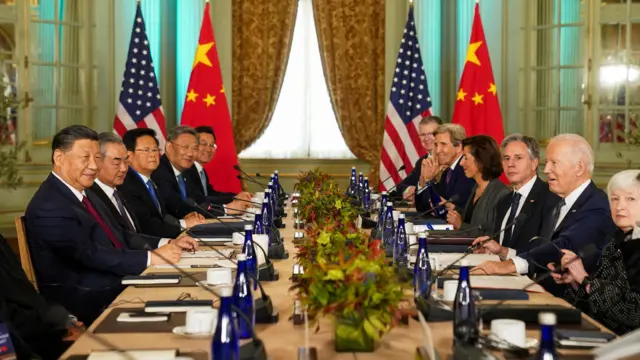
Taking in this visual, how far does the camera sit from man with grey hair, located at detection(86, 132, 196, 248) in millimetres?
4367

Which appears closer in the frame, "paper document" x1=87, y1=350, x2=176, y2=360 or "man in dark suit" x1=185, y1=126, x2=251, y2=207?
"paper document" x1=87, y1=350, x2=176, y2=360

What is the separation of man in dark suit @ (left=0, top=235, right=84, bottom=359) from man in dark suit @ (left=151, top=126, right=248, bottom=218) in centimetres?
303

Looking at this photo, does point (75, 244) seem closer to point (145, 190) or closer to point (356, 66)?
point (145, 190)

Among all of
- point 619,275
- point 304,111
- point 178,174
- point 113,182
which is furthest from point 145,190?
point 304,111

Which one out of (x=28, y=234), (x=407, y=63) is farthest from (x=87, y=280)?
(x=407, y=63)

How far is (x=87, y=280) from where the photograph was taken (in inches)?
146

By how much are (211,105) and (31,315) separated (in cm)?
549

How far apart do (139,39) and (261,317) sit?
5.95m

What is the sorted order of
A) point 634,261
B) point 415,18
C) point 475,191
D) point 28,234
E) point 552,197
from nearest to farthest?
point 634,261, point 28,234, point 552,197, point 475,191, point 415,18

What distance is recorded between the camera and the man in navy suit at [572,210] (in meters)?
3.69

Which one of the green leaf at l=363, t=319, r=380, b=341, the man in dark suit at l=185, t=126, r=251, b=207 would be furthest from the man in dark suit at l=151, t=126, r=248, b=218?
the green leaf at l=363, t=319, r=380, b=341

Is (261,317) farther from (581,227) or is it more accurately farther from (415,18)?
(415,18)

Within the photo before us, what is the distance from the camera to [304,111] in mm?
9266

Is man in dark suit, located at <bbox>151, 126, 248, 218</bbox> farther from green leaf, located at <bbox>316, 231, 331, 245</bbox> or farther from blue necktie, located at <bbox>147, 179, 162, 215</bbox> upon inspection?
green leaf, located at <bbox>316, 231, 331, 245</bbox>
